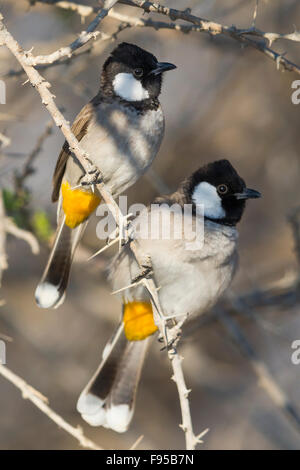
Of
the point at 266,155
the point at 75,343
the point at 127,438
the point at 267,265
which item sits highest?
the point at 266,155

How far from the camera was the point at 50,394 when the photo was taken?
5203mm

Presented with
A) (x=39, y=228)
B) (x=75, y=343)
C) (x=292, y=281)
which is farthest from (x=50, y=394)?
(x=292, y=281)

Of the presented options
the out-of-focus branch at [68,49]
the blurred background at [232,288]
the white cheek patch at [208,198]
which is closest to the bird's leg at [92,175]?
the out-of-focus branch at [68,49]

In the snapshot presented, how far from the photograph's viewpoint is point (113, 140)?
9.49ft

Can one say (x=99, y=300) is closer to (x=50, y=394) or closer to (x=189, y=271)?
(x=50, y=394)

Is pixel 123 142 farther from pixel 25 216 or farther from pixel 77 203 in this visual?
pixel 25 216

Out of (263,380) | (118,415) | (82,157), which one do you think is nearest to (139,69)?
(82,157)

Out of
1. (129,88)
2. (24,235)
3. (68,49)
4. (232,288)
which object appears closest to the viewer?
(68,49)

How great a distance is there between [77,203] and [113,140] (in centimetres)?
33

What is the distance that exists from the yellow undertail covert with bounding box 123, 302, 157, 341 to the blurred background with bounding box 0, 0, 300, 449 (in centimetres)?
160

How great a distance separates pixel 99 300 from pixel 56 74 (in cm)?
181

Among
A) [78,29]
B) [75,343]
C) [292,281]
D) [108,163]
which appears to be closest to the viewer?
[108,163]

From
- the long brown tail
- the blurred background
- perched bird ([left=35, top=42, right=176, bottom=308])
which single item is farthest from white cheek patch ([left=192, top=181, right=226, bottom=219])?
the blurred background

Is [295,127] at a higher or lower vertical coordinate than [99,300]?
higher
